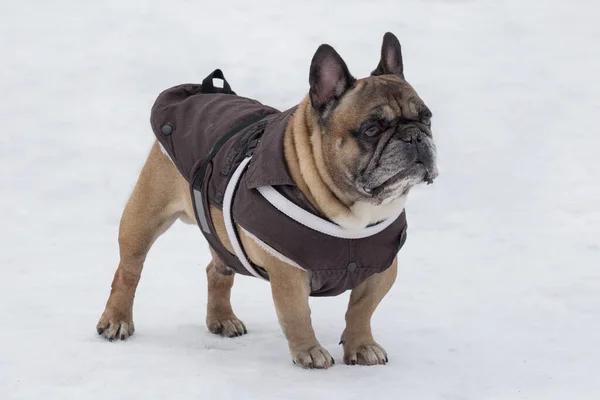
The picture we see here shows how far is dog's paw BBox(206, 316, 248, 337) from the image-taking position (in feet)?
15.9

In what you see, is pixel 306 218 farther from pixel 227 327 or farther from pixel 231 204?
pixel 227 327

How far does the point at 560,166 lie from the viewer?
7.82 metres

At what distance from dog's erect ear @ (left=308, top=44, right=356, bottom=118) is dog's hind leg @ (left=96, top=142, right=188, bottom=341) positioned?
103 cm

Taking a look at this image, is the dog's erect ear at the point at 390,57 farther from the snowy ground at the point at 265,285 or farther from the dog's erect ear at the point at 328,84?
the snowy ground at the point at 265,285

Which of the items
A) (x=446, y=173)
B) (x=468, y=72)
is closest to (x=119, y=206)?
(x=446, y=173)

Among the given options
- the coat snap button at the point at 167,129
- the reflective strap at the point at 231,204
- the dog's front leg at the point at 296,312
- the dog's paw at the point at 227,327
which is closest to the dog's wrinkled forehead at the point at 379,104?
the reflective strap at the point at 231,204

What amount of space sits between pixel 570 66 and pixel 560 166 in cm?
215

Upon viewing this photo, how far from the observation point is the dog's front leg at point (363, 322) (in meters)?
4.14

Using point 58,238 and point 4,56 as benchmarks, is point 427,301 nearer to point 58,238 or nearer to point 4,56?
point 58,238

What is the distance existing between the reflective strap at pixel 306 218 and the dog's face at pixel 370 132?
138 mm

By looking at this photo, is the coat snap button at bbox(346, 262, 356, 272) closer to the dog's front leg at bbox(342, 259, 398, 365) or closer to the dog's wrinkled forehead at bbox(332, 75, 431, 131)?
the dog's front leg at bbox(342, 259, 398, 365)

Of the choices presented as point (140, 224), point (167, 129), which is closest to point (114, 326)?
point (140, 224)

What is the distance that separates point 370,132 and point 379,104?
0.12 m

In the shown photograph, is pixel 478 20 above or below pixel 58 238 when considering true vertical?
above
